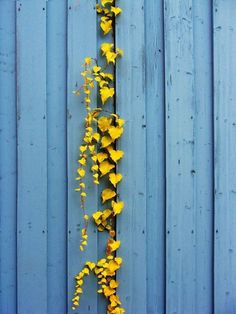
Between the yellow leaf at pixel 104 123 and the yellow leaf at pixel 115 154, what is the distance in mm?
118

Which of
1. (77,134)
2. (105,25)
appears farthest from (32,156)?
(105,25)

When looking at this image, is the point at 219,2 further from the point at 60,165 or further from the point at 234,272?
the point at 234,272

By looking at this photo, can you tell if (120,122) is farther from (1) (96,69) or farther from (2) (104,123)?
(1) (96,69)

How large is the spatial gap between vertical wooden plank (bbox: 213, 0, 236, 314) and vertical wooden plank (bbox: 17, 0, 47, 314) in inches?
36.7

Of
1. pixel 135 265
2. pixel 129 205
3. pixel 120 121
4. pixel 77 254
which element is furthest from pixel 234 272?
pixel 120 121

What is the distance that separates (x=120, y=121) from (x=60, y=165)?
387 millimetres

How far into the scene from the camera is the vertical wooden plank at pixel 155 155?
217 centimetres

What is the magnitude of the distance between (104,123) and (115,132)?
0.24ft

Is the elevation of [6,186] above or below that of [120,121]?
below

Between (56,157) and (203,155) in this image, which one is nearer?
(56,157)

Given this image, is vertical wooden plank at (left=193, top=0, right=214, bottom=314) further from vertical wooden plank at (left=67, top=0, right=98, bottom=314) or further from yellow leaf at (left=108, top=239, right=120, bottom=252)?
vertical wooden plank at (left=67, top=0, right=98, bottom=314)

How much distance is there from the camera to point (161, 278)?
2186mm

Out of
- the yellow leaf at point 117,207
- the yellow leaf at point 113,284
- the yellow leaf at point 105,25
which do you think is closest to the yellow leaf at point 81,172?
the yellow leaf at point 117,207

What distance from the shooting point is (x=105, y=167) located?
211 cm
